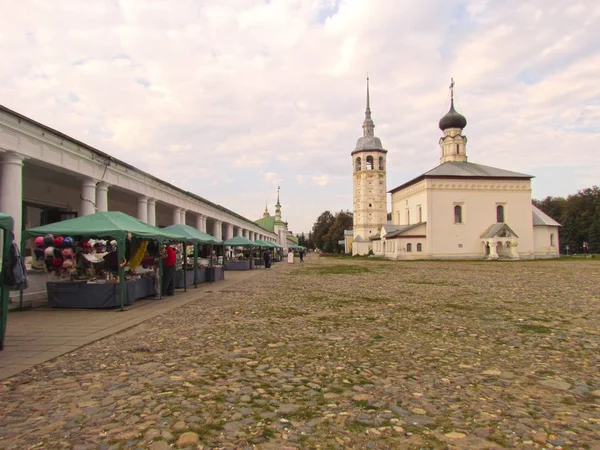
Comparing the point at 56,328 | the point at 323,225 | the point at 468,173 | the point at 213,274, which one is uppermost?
the point at 468,173

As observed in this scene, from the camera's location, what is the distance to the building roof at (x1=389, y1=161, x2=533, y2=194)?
59.9 meters

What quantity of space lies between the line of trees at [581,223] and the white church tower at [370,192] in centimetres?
3774

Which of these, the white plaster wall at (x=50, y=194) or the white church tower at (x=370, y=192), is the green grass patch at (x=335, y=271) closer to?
the white plaster wall at (x=50, y=194)

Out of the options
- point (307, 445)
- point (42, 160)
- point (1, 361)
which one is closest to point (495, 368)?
point (307, 445)

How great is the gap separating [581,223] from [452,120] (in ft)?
121

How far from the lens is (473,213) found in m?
60.2

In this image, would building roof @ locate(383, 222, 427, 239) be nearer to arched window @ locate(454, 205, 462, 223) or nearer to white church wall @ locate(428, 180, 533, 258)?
white church wall @ locate(428, 180, 533, 258)

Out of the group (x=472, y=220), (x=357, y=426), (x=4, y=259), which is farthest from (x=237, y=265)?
(x=472, y=220)

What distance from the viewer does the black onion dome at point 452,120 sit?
230ft

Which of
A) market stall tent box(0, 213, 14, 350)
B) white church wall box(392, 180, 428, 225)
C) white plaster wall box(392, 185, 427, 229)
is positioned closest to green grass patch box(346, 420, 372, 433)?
market stall tent box(0, 213, 14, 350)

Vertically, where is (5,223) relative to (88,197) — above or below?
below

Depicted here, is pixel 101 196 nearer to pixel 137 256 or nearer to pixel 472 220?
pixel 137 256

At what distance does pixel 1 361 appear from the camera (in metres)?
6.03

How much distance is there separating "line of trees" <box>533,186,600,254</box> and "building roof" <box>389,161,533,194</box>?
94.9ft
